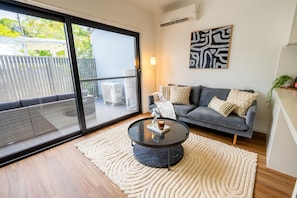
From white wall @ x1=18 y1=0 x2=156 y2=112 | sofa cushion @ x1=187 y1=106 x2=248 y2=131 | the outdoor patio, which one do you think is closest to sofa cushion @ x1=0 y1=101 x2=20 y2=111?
the outdoor patio

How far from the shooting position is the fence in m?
1.78

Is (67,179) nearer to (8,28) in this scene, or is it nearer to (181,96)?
(8,28)

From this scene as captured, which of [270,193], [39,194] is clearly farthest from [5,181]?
[270,193]

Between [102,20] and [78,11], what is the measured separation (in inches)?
16.4

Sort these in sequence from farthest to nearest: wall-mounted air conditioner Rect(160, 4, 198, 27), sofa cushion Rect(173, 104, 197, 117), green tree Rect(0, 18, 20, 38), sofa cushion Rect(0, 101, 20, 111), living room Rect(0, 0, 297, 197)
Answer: wall-mounted air conditioner Rect(160, 4, 198, 27), sofa cushion Rect(173, 104, 197, 117), living room Rect(0, 0, 297, 197), sofa cushion Rect(0, 101, 20, 111), green tree Rect(0, 18, 20, 38)

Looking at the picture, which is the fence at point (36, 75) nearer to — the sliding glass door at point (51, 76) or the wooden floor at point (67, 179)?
the sliding glass door at point (51, 76)

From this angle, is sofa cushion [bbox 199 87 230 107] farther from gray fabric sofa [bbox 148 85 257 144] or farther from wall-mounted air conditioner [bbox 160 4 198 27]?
wall-mounted air conditioner [bbox 160 4 198 27]

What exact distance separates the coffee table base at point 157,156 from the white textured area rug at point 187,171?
0.05 meters

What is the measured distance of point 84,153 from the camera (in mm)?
2012

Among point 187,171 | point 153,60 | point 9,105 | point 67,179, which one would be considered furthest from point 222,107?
point 9,105

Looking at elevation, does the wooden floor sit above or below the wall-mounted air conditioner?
below

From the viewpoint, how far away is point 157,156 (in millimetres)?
1842

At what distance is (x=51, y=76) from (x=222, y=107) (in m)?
2.81

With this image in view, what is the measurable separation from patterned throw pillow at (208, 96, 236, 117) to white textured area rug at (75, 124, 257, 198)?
1.68ft
